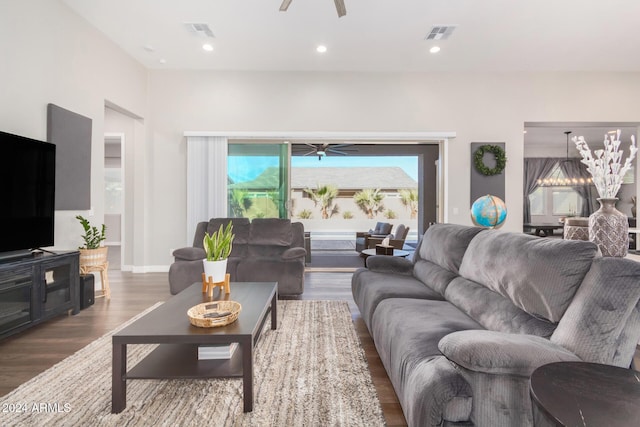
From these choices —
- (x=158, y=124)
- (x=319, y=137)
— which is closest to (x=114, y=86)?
(x=158, y=124)

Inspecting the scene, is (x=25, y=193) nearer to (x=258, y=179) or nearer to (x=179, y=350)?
(x=179, y=350)

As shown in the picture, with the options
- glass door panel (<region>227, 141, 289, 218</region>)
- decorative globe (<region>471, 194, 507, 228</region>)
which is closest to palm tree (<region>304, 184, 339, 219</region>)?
glass door panel (<region>227, 141, 289, 218</region>)

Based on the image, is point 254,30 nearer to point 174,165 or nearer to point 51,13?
point 51,13

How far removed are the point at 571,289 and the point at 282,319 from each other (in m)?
2.42

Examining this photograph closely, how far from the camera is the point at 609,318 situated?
1.22 metres

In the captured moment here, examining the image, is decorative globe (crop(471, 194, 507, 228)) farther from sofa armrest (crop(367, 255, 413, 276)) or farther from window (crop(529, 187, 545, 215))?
window (crop(529, 187, 545, 215))

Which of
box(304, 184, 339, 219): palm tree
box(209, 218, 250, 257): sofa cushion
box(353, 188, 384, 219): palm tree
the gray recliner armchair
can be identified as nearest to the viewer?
the gray recliner armchair

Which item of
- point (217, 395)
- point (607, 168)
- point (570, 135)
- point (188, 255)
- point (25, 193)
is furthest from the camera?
point (570, 135)

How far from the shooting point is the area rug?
1.68m

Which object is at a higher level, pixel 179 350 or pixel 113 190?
pixel 113 190

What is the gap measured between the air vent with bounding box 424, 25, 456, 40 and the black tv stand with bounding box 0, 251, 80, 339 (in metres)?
5.12

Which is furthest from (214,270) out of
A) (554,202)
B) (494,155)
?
(554,202)

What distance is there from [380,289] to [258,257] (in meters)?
2.20

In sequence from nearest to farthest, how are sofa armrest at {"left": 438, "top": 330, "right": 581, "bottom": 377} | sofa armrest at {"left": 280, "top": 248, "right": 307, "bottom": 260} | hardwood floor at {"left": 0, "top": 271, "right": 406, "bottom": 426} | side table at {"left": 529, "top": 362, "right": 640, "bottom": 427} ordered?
side table at {"left": 529, "top": 362, "right": 640, "bottom": 427} < sofa armrest at {"left": 438, "top": 330, "right": 581, "bottom": 377} < hardwood floor at {"left": 0, "top": 271, "right": 406, "bottom": 426} < sofa armrest at {"left": 280, "top": 248, "right": 307, "bottom": 260}
